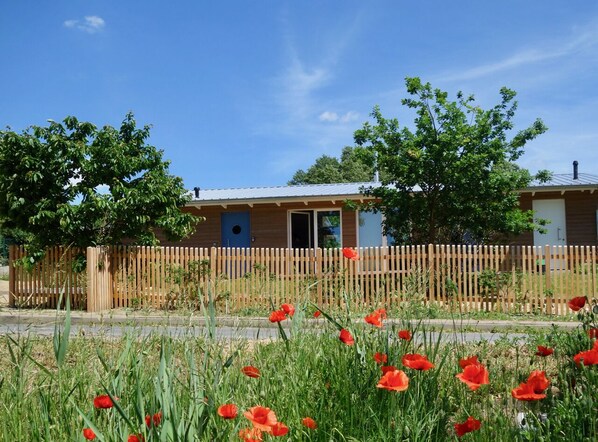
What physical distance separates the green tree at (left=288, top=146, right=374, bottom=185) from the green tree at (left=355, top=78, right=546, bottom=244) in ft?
107

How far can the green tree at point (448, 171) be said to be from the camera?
14.7 meters

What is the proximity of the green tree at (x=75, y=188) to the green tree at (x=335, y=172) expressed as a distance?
117ft

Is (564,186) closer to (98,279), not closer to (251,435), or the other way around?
(98,279)

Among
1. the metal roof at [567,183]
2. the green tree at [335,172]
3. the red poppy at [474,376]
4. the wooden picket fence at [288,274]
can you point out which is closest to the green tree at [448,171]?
the wooden picket fence at [288,274]

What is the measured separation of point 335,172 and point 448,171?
40072 mm

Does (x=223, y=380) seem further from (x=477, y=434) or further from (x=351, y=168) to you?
(x=351, y=168)

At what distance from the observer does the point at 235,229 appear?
77.9 ft

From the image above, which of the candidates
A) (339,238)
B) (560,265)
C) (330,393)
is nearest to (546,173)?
(560,265)

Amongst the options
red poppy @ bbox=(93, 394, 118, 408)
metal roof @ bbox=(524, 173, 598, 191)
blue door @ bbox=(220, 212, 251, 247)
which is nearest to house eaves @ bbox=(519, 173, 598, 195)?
metal roof @ bbox=(524, 173, 598, 191)

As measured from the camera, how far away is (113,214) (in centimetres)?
1330

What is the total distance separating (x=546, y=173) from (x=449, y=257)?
6.02 m


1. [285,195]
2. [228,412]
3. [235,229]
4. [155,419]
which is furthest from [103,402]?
[235,229]

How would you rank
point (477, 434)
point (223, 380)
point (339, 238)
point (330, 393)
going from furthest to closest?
point (339, 238)
point (330, 393)
point (223, 380)
point (477, 434)

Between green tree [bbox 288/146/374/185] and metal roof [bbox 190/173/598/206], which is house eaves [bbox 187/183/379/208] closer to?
metal roof [bbox 190/173/598/206]
